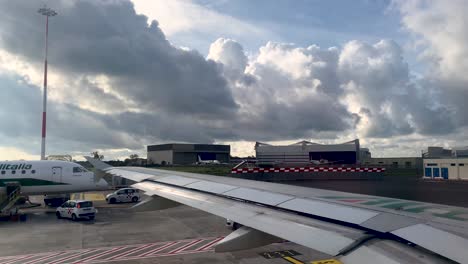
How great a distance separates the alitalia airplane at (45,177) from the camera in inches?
1036

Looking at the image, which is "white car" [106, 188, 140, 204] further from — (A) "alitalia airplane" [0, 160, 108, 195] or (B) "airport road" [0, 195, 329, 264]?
(B) "airport road" [0, 195, 329, 264]

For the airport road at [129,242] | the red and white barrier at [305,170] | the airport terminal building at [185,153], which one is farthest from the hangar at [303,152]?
the airport terminal building at [185,153]

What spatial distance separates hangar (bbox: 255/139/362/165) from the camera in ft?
178

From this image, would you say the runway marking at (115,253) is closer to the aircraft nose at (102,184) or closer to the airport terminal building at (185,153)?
the aircraft nose at (102,184)

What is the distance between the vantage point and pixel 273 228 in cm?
509

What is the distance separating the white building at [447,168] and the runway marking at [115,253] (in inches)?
1639

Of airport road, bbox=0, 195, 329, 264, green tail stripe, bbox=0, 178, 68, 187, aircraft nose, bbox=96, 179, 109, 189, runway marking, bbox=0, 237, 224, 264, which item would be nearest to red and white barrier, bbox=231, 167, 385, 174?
airport road, bbox=0, 195, 329, 264

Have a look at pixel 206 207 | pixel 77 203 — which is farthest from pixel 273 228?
pixel 77 203

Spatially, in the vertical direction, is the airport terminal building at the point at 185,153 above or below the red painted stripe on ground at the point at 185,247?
above

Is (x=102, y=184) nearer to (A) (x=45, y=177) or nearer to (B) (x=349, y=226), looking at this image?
(A) (x=45, y=177)

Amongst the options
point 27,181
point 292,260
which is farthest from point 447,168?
point 27,181

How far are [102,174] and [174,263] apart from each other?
4.37 meters

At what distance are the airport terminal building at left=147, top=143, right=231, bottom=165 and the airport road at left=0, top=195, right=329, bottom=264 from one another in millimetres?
87612

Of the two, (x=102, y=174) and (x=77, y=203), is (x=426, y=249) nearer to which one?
(x=102, y=174)
